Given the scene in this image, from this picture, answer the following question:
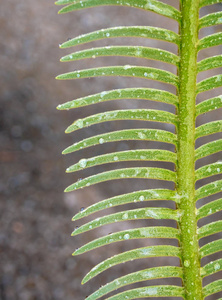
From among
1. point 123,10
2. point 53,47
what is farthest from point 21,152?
point 123,10

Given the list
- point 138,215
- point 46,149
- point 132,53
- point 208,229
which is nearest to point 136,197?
point 138,215

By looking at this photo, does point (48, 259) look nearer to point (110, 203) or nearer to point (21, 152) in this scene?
point (21, 152)

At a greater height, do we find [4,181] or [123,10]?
[123,10]

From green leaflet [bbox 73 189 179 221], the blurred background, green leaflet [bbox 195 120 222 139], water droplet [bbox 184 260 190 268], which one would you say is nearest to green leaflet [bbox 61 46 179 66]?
green leaflet [bbox 195 120 222 139]

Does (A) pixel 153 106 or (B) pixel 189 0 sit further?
(A) pixel 153 106

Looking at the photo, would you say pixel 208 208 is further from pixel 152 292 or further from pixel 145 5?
pixel 145 5
